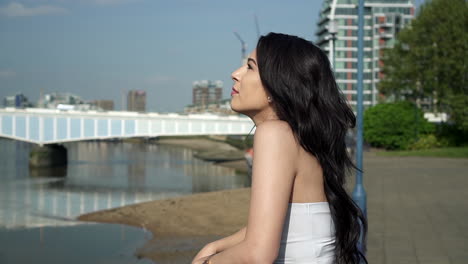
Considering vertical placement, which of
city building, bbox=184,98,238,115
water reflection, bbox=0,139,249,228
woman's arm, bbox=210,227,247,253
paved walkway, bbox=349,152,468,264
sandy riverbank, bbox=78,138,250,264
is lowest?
water reflection, bbox=0,139,249,228

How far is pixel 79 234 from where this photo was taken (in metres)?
16.6

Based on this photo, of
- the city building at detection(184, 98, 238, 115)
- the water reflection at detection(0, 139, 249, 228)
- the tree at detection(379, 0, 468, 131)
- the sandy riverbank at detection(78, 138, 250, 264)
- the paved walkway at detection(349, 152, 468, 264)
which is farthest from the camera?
the city building at detection(184, 98, 238, 115)

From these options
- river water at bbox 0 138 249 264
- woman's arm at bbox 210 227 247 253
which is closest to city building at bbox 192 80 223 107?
river water at bbox 0 138 249 264

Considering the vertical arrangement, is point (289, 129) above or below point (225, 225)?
above

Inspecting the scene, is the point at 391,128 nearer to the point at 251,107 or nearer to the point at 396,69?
the point at 396,69

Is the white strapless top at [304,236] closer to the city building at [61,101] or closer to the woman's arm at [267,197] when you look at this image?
the woman's arm at [267,197]

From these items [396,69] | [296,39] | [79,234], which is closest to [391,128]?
[396,69]

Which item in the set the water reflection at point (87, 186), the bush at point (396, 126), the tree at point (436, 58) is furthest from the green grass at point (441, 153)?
the water reflection at point (87, 186)

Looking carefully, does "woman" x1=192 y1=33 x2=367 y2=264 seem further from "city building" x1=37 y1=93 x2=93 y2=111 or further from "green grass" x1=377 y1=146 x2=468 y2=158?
"city building" x1=37 y1=93 x2=93 y2=111

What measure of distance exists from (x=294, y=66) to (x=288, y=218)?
1.31 ft

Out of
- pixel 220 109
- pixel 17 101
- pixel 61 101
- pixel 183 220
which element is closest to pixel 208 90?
pixel 220 109

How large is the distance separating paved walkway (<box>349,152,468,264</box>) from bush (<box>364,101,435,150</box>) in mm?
18712

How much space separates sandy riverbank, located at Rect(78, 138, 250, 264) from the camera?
12.6 m

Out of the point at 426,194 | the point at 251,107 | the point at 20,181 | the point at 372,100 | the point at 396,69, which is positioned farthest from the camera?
the point at 372,100
